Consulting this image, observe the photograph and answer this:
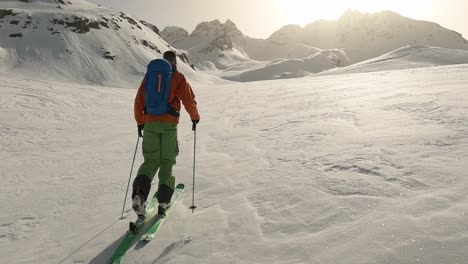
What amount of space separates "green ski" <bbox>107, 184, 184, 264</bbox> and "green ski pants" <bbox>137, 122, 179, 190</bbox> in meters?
0.46

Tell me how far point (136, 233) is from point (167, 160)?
106 cm

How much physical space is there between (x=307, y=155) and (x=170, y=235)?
3324 millimetres

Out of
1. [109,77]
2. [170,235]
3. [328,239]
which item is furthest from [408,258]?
[109,77]

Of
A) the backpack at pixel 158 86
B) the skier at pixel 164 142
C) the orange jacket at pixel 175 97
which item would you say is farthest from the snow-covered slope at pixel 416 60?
the backpack at pixel 158 86

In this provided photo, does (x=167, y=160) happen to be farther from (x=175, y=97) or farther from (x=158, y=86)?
(x=158, y=86)

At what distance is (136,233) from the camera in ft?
14.2

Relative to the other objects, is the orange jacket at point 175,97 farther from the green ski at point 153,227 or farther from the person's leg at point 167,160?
the green ski at point 153,227

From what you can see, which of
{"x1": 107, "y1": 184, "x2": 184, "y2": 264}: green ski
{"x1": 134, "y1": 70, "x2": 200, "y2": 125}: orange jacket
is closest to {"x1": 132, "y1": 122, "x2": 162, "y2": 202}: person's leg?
{"x1": 134, "y1": 70, "x2": 200, "y2": 125}: orange jacket

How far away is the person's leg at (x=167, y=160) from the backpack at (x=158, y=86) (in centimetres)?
27

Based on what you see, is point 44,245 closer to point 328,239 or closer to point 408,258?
point 328,239

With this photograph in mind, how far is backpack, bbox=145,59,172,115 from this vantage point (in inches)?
189

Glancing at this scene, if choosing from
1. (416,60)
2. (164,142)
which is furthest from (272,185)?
(416,60)

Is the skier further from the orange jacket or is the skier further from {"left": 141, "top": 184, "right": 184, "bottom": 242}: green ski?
{"left": 141, "top": 184, "right": 184, "bottom": 242}: green ski

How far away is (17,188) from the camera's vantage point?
6426mm
